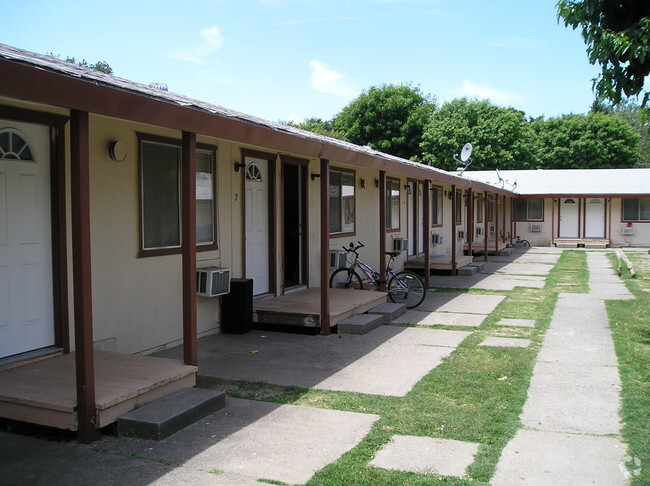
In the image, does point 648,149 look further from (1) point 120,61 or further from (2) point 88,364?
(2) point 88,364

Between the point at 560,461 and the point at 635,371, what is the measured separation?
2739mm

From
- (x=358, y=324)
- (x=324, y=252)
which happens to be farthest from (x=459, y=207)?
(x=324, y=252)

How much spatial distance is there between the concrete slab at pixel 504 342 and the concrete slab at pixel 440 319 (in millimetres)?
944

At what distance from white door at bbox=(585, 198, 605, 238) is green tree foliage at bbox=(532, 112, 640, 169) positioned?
17.6m

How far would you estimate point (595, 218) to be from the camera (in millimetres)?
27562

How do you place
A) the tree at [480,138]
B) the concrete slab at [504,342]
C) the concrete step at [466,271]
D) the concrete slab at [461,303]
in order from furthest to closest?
the tree at [480,138] < the concrete step at [466,271] < the concrete slab at [461,303] < the concrete slab at [504,342]

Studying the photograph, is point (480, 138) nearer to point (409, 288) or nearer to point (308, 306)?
point (409, 288)

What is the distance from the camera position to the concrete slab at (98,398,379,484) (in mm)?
3832

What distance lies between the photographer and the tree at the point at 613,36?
6148 millimetres

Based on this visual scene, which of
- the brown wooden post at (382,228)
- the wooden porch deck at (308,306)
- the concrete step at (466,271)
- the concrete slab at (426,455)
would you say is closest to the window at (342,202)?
the brown wooden post at (382,228)

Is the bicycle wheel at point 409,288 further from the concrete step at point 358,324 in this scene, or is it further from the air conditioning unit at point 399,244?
the air conditioning unit at point 399,244

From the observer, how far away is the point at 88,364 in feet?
13.3

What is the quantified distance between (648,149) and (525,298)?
56.0 meters

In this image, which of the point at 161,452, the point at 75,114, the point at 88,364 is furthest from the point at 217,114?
the point at 161,452
